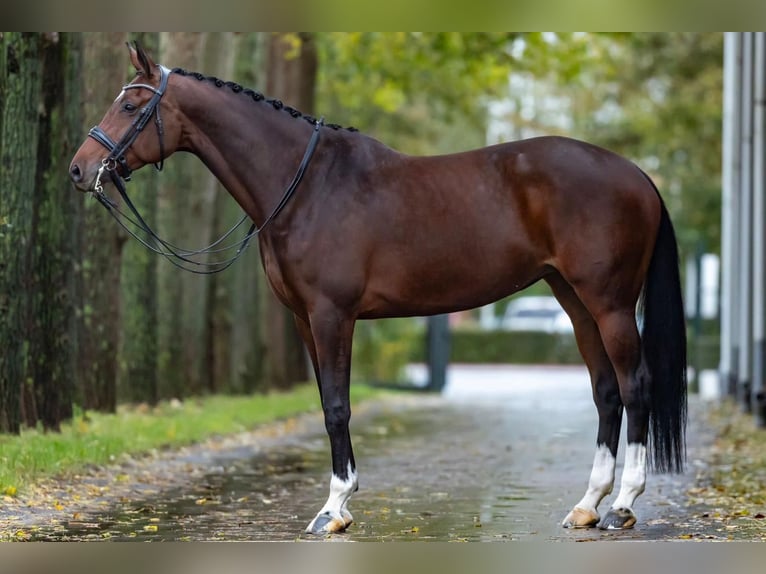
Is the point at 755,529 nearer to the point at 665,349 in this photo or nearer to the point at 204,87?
the point at 665,349

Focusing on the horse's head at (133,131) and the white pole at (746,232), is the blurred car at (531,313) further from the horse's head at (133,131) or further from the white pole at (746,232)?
the horse's head at (133,131)

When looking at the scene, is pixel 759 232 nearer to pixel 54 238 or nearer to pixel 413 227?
pixel 54 238

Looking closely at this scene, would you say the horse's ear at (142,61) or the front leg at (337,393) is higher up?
the horse's ear at (142,61)

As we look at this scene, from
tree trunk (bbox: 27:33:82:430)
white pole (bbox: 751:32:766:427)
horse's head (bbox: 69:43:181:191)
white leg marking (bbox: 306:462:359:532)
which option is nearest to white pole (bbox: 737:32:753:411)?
white pole (bbox: 751:32:766:427)

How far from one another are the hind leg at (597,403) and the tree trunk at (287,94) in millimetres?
11199

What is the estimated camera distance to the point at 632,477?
26.3 ft

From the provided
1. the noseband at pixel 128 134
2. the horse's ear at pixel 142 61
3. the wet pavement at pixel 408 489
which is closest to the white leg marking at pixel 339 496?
the wet pavement at pixel 408 489

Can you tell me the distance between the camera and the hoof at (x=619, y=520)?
26.1 feet

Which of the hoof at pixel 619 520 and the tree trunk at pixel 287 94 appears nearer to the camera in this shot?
the hoof at pixel 619 520

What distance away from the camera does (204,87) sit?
822cm

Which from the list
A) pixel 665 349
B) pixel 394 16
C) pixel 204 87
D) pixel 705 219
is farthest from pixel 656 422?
pixel 705 219

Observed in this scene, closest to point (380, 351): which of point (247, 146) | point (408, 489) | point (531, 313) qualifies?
point (408, 489)

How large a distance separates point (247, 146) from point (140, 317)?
23.6 ft

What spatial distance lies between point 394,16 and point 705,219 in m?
23.8
